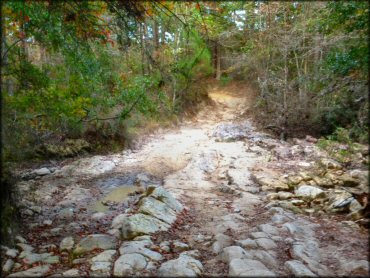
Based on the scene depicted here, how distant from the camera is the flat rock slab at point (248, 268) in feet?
10.2

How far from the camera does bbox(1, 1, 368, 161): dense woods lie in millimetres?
4211

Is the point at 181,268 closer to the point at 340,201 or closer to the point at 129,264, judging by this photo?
the point at 129,264

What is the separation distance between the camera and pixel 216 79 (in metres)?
22.2

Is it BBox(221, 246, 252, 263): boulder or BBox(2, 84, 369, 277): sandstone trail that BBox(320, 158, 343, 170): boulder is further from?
BBox(221, 246, 252, 263): boulder

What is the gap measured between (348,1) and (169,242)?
419cm

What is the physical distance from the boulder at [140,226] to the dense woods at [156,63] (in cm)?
185

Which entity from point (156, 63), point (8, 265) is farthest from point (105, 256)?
point (156, 63)

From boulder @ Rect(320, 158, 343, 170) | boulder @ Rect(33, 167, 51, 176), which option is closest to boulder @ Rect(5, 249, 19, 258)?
boulder @ Rect(33, 167, 51, 176)

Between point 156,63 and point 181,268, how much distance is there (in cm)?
338

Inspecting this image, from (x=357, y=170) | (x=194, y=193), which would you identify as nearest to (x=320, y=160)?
(x=357, y=170)

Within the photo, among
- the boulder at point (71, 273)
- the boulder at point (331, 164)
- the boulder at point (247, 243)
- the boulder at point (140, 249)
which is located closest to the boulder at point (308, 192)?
the boulder at point (331, 164)

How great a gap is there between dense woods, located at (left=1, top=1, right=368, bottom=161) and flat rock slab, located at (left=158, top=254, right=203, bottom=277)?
243cm

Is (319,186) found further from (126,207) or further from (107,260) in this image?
(107,260)

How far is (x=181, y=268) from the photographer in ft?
11.0
